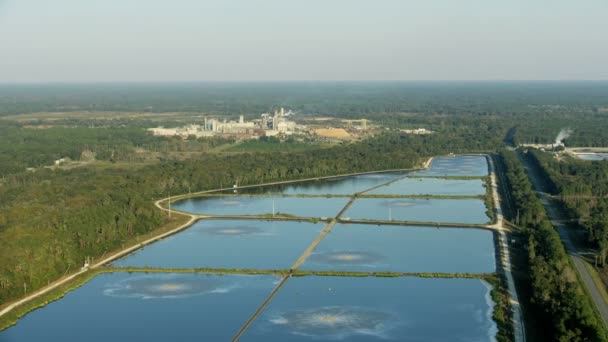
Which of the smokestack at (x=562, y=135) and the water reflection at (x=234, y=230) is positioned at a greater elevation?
the smokestack at (x=562, y=135)

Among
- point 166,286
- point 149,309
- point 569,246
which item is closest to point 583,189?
point 569,246

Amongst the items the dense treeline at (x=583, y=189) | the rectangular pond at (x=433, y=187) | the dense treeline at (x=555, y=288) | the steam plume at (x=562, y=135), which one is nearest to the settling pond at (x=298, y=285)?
the dense treeline at (x=555, y=288)

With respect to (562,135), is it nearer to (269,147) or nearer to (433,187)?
(269,147)

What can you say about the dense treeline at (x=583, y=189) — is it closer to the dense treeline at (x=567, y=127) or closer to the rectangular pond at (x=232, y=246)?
the rectangular pond at (x=232, y=246)

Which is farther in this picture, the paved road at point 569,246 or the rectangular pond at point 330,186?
the rectangular pond at point 330,186

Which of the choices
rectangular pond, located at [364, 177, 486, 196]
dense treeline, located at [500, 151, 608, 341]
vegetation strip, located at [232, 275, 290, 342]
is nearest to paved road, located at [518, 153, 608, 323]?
dense treeline, located at [500, 151, 608, 341]

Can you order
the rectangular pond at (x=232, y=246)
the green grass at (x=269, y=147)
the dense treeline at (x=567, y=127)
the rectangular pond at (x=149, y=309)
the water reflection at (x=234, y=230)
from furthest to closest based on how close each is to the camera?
the dense treeline at (x=567, y=127) → the green grass at (x=269, y=147) → the water reflection at (x=234, y=230) → the rectangular pond at (x=232, y=246) → the rectangular pond at (x=149, y=309)

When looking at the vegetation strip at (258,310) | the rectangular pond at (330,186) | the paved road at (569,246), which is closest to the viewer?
the vegetation strip at (258,310)

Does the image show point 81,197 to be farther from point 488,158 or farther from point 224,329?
point 488,158
